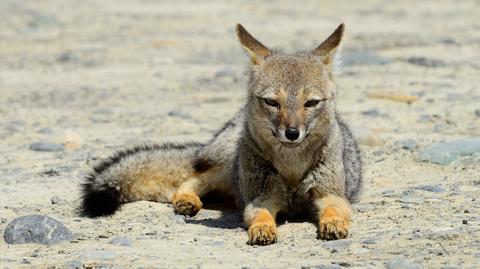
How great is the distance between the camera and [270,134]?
698 cm

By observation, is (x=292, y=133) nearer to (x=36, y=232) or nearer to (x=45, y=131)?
(x=36, y=232)

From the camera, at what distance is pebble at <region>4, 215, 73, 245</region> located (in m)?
6.52

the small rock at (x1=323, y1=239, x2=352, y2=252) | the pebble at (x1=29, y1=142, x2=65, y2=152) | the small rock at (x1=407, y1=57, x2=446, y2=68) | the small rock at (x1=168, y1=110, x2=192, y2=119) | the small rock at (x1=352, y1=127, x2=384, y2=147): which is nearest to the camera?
the small rock at (x1=323, y1=239, x2=352, y2=252)

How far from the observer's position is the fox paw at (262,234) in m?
6.44

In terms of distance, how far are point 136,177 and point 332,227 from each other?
204cm

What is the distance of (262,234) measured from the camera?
6441 millimetres

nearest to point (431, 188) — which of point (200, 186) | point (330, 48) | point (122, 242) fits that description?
point (330, 48)

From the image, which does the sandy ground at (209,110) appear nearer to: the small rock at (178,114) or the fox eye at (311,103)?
the small rock at (178,114)

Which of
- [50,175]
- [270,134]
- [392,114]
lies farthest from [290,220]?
[392,114]

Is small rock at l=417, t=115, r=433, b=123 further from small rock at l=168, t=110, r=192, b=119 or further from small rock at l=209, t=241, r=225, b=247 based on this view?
small rock at l=209, t=241, r=225, b=247

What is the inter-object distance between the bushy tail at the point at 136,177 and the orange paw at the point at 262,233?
1354 mm

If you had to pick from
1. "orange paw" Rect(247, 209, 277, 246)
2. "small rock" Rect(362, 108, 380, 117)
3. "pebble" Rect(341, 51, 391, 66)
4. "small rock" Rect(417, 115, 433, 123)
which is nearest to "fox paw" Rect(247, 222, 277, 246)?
"orange paw" Rect(247, 209, 277, 246)

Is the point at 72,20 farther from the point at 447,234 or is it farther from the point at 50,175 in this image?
the point at 447,234

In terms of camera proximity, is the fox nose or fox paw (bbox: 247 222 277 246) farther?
the fox nose
